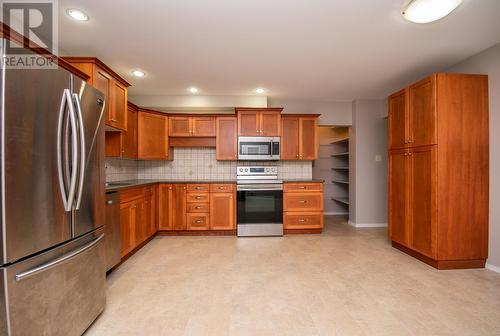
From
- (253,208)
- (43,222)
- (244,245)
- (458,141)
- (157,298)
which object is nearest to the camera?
(43,222)

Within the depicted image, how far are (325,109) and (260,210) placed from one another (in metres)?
2.42

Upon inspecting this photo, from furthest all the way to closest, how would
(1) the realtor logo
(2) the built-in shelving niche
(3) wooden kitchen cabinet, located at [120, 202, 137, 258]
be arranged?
1. (2) the built-in shelving niche
2. (3) wooden kitchen cabinet, located at [120, 202, 137, 258]
3. (1) the realtor logo

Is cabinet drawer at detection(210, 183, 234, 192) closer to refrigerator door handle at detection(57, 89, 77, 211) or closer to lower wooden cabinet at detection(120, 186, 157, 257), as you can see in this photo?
lower wooden cabinet at detection(120, 186, 157, 257)

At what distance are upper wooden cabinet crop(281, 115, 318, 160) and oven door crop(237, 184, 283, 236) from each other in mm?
714

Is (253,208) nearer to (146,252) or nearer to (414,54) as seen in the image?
(146,252)

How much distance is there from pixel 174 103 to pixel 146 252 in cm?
260

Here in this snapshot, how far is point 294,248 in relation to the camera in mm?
3240

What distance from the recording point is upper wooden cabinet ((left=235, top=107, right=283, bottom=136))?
13.2 feet

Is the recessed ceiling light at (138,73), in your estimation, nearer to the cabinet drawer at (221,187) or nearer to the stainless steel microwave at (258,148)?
the stainless steel microwave at (258,148)

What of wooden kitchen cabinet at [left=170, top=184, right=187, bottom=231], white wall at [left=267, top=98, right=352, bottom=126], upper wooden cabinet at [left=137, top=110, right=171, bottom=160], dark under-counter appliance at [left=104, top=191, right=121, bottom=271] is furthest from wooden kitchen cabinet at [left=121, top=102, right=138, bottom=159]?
white wall at [left=267, top=98, right=352, bottom=126]

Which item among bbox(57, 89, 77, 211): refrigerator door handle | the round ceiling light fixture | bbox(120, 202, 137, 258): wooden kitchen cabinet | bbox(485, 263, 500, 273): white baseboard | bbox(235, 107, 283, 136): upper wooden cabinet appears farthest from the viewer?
bbox(235, 107, 283, 136): upper wooden cabinet

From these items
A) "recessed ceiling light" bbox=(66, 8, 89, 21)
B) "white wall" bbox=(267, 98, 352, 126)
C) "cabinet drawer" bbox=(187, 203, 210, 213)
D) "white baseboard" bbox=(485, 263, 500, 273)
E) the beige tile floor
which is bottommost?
the beige tile floor

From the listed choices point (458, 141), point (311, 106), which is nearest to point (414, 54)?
point (458, 141)

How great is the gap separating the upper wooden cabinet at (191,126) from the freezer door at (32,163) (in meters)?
2.70
